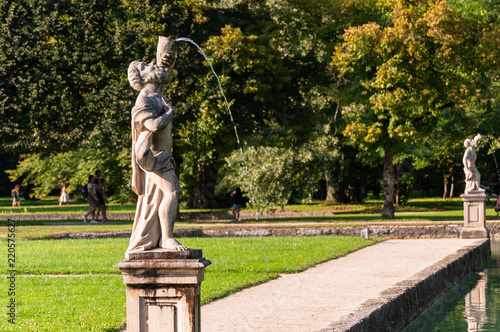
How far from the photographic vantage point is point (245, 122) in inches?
1144

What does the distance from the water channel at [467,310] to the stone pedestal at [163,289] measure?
472cm

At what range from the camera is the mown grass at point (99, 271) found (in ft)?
28.6

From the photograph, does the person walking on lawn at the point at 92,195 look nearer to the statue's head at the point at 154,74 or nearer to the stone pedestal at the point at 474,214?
the stone pedestal at the point at 474,214

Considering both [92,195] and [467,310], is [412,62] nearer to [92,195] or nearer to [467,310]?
[92,195]

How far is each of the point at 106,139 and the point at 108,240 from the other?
25.2ft

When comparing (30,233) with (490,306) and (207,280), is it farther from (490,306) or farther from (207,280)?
(490,306)

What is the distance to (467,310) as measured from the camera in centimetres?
1131

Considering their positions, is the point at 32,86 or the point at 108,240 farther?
the point at 32,86

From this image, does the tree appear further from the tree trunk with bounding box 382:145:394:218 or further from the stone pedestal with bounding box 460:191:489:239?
the stone pedestal with bounding box 460:191:489:239

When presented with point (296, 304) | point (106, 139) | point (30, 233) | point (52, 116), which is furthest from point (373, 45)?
point (296, 304)

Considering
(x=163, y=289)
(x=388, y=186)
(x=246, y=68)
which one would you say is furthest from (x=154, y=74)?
(x=388, y=186)

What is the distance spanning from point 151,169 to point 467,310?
685 centimetres

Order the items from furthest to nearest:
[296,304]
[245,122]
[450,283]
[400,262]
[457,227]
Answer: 1. [245,122]
2. [457,227]
3. [400,262]
4. [450,283]
5. [296,304]

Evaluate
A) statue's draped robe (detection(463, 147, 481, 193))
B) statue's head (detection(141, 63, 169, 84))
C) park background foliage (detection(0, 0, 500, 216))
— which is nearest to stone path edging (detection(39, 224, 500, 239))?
statue's draped robe (detection(463, 147, 481, 193))
